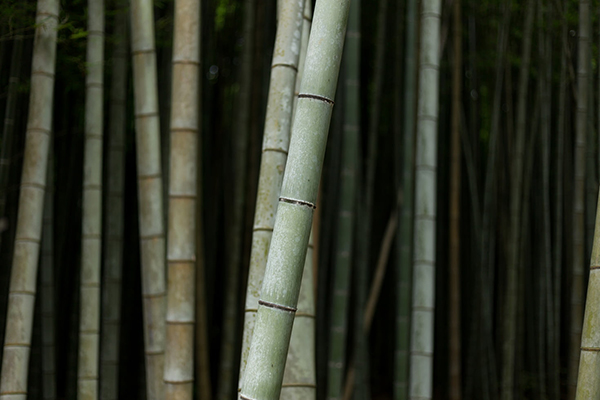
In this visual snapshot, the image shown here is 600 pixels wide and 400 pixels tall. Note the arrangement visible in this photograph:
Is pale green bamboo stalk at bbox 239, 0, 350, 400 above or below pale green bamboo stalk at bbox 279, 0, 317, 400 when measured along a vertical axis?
above

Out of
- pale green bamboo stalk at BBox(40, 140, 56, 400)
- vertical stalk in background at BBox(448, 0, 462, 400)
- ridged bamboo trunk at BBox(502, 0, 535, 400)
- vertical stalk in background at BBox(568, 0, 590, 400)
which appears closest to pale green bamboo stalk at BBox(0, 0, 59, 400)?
pale green bamboo stalk at BBox(40, 140, 56, 400)

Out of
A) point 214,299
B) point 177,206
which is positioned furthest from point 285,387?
point 214,299

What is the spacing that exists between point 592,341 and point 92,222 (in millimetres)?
1577

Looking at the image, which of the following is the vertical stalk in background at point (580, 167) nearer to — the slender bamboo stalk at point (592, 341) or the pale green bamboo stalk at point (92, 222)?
the slender bamboo stalk at point (592, 341)

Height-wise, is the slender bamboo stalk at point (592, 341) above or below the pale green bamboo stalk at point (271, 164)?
below

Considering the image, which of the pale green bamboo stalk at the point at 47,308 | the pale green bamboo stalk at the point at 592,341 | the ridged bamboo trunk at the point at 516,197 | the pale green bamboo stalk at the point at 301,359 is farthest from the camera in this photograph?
the ridged bamboo trunk at the point at 516,197

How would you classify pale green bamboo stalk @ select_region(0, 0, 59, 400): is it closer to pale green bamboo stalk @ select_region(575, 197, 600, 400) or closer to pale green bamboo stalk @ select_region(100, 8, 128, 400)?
pale green bamboo stalk @ select_region(100, 8, 128, 400)

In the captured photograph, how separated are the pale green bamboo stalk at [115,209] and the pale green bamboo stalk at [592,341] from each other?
182cm

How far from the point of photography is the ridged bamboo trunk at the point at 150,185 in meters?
1.80

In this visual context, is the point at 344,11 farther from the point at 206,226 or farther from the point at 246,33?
the point at 206,226

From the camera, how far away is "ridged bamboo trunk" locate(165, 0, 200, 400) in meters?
1.57

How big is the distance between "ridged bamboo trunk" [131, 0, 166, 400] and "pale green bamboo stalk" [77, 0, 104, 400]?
0.28 metres

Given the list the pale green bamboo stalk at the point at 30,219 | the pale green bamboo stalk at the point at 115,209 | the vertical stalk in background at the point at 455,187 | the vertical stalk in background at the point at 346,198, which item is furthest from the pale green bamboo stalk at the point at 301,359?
the vertical stalk in background at the point at 455,187

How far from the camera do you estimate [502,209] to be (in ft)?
12.8
